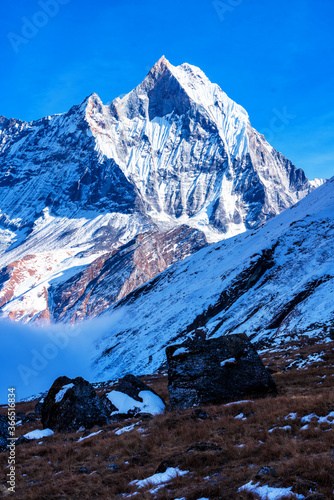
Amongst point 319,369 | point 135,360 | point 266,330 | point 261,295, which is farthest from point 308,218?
point 319,369

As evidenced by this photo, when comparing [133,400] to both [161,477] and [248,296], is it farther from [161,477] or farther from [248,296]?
[248,296]

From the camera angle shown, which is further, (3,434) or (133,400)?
(133,400)

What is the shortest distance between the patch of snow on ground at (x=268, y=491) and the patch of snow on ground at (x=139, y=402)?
14.5 meters

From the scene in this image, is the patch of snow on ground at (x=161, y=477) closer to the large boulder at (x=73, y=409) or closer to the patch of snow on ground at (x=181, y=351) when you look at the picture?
the patch of snow on ground at (x=181, y=351)

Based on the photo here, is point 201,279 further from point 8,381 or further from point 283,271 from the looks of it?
point 8,381

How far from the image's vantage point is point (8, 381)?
144 meters

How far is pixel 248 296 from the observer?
80062mm

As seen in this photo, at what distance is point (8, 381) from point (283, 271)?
113 meters

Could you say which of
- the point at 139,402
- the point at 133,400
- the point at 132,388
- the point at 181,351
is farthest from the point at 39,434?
the point at 181,351

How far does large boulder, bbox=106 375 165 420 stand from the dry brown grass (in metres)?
5.66

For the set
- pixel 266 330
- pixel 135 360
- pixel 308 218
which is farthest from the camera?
pixel 308 218

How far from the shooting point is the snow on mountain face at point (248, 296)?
63312mm

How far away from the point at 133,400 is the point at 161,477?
14268 mm

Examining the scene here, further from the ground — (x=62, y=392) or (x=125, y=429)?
(x=62, y=392)
